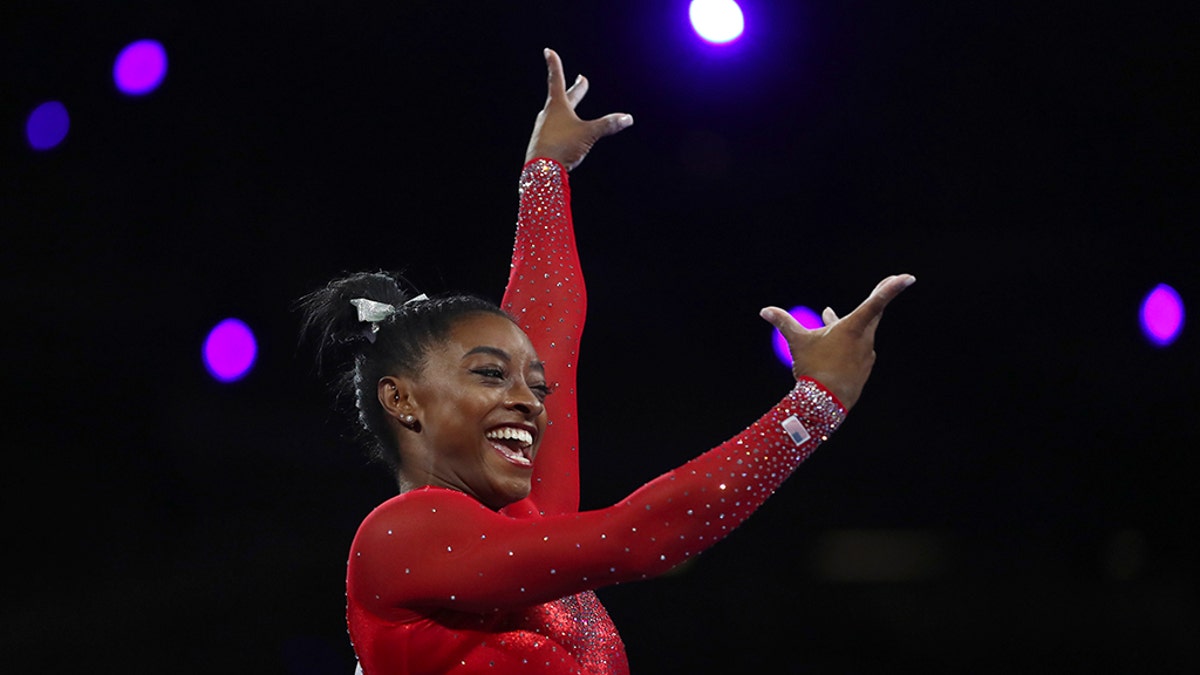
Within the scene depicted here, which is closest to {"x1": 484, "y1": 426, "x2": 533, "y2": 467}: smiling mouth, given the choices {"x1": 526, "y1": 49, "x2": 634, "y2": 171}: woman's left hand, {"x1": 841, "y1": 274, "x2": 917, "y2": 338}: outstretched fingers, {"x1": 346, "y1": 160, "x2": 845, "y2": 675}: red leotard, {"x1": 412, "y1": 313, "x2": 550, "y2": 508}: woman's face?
{"x1": 412, "y1": 313, "x2": 550, "y2": 508}: woman's face

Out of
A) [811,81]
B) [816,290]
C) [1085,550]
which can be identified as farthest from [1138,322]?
[811,81]

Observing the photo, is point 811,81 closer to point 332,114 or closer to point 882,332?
point 882,332

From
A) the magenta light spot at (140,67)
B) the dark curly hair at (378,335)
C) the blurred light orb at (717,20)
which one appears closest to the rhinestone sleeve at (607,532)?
the dark curly hair at (378,335)

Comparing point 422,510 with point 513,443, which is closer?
point 422,510

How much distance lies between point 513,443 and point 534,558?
0.70 ft

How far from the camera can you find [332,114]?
279cm

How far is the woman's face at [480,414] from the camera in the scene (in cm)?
126

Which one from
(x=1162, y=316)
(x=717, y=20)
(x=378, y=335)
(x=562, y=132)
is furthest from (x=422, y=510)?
(x=1162, y=316)

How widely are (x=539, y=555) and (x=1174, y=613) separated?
8.68 ft

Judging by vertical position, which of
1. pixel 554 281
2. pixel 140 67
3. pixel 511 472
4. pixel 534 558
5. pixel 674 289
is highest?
pixel 140 67

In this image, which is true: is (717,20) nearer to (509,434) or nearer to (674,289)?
(674,289)

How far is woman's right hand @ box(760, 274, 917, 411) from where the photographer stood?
112 centimetres

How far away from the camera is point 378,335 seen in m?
1.38

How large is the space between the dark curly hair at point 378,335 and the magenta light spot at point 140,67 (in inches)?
54.0
